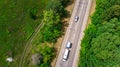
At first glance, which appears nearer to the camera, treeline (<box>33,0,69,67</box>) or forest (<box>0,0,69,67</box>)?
treeline (<box>33,0,69,67</box>)

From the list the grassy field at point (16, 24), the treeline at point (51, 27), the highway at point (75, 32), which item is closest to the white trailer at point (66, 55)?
the highway at point (75, 32)

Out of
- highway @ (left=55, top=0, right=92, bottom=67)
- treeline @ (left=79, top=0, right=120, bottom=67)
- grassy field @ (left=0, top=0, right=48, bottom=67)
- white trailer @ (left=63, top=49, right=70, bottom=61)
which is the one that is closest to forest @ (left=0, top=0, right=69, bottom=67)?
grassy field @ (left=0, top=0, right=48, bottom=67)

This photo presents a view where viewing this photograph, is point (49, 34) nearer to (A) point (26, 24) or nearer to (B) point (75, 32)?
(B) point (75, 32)

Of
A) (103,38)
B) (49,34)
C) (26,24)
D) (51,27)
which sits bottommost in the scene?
(103,38)

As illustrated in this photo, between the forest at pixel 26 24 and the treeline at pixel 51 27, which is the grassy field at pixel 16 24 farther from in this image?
the treeline at pixel 51 27

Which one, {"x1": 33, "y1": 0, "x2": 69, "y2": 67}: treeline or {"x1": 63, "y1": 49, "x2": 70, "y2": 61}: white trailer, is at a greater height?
{"x1": 33, "y1": 0, "x2": 69, "y2": 67}: treeline

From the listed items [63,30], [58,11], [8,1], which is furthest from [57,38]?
[8,1]

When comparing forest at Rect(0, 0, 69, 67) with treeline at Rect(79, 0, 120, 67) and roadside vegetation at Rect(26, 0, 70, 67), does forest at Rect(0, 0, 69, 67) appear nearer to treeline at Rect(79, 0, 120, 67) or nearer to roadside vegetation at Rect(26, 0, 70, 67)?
roadside vegetation at Rect(26, 0, 70, 67)

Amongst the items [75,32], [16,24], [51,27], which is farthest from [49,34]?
[16,24]
